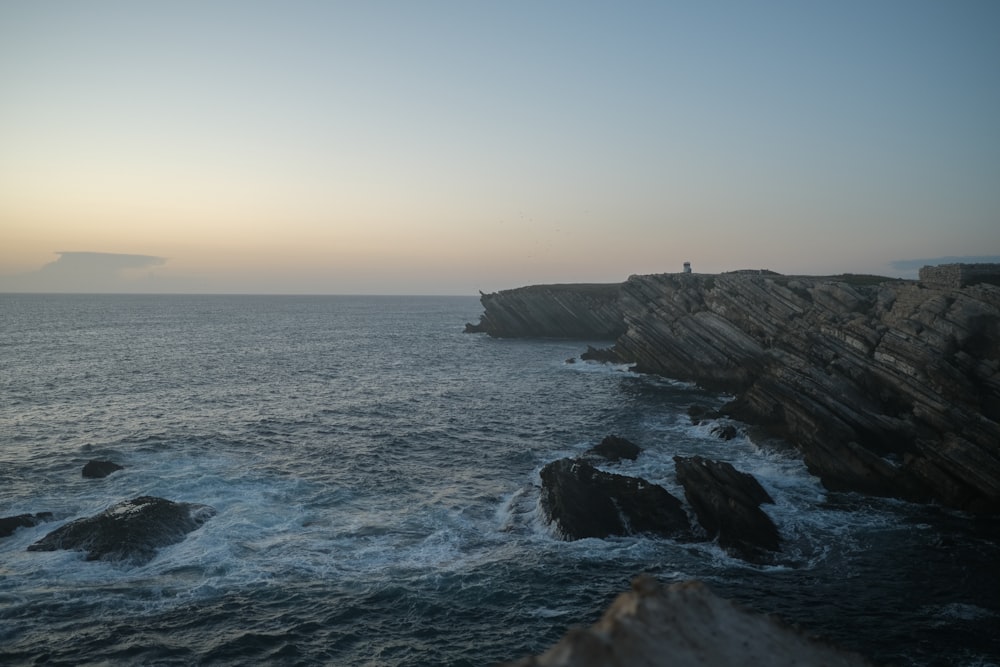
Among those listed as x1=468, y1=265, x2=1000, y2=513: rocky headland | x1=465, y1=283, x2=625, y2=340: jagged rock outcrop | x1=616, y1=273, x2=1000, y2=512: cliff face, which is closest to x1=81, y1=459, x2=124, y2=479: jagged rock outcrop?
x1=616, y1=273, x2=1000, y2=512: cliff face

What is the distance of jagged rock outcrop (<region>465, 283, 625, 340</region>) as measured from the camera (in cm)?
11800

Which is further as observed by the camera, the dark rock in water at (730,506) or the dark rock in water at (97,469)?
the dark rock in water at (97,469)

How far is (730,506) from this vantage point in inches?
1100

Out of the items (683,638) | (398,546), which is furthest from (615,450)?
(683,638)

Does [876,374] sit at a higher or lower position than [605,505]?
higher

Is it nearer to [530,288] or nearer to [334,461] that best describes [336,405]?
[334,461]

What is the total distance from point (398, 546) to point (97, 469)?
20511mm

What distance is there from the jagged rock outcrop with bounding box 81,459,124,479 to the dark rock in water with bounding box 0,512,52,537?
5774 mm

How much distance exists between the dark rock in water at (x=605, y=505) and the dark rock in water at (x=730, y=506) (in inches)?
45.0

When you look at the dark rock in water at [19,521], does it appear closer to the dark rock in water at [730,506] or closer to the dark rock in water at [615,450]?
the dark rock in water at [615,450]

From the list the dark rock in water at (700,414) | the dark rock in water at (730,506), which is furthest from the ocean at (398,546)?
the dark rock in water at (730,506)

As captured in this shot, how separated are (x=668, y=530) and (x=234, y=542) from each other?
19.7 metres

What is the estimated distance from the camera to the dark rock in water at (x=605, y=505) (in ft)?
92.0

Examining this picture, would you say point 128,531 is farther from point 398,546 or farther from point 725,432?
point 725,432
